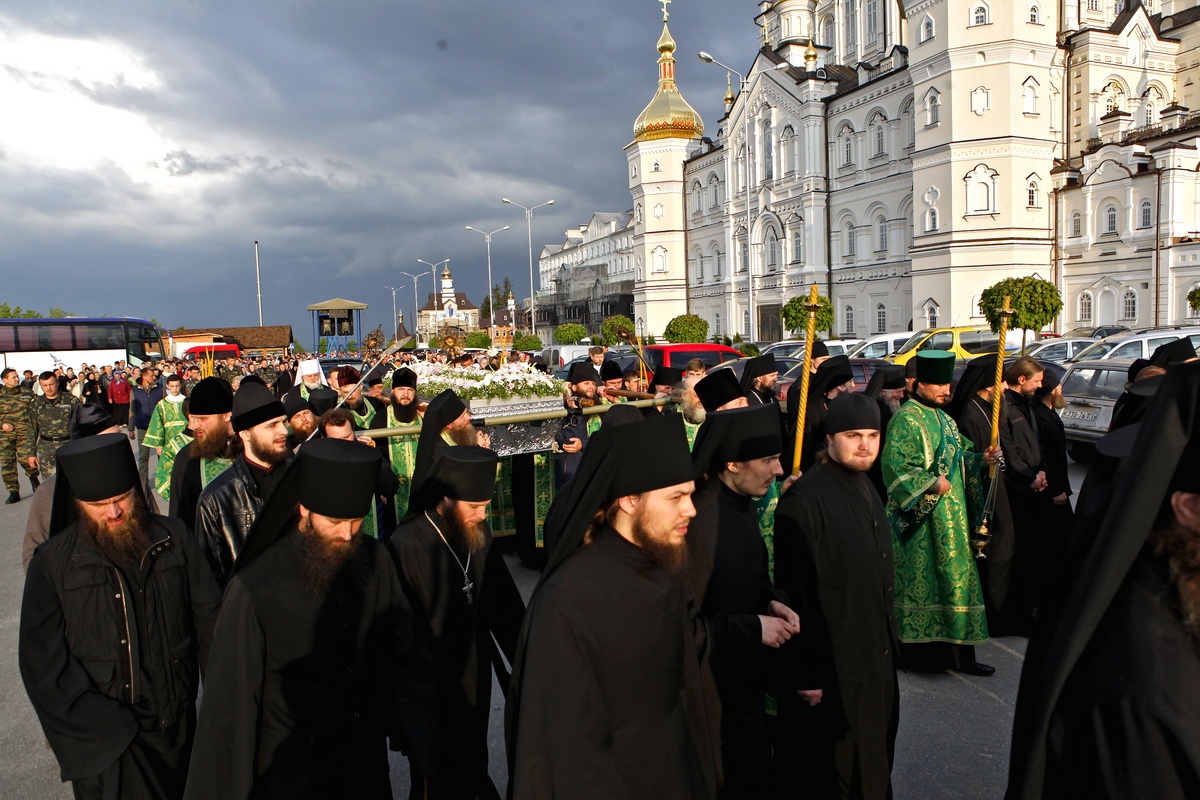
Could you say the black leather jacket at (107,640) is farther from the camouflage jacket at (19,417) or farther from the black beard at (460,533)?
the camouflage jacket at (19,417)

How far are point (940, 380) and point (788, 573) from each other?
2120mm

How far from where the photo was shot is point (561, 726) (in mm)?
2205

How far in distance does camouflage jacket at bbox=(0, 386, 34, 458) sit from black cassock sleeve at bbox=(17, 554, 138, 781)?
1104cm

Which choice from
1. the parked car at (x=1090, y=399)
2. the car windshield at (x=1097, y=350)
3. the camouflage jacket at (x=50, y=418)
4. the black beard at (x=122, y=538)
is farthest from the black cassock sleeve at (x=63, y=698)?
the car windshield at (x=1097, y=350)

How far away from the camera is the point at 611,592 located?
2.35 m

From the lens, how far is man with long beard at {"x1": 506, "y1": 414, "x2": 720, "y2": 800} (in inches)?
87.1

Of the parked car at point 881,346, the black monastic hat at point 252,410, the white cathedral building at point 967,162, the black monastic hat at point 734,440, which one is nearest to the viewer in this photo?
the black monastic hat at point 734,440

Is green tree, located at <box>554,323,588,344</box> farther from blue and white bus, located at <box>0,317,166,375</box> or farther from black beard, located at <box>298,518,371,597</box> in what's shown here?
black beard, located at <box>298,518,371,597</box>

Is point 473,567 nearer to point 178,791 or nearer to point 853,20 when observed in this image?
point 178,791

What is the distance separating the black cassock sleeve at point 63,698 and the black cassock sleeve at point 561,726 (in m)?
1.64

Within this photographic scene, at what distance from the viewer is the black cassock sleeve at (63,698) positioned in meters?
2.90

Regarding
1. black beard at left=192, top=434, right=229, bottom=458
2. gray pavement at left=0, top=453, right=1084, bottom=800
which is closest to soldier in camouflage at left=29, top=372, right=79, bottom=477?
gray pavement at left=0, top=453, right=1084, bottom=800

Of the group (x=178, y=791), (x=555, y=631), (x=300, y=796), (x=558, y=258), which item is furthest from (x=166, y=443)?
(x=558, y=258)

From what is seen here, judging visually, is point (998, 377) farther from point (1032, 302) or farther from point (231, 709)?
point (1032, 302)
